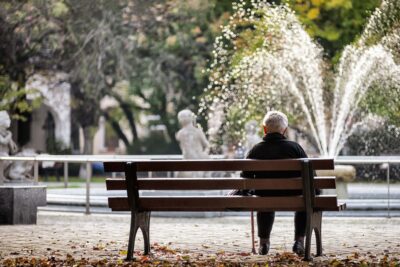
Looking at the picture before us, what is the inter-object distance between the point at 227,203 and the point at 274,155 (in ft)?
2.26

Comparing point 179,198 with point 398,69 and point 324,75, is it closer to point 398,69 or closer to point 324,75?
point 398,69

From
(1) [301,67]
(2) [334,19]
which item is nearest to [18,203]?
(1) [301,67]

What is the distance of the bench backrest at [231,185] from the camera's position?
11250mm

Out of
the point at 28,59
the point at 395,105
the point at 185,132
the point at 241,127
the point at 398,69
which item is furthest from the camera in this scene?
the point at 28,59

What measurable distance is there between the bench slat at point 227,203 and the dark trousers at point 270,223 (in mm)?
485

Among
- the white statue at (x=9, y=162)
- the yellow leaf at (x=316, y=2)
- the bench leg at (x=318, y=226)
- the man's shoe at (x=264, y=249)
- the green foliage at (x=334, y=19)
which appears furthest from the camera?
the green foliage at (x=334, y=19)

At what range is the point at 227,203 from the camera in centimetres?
1151

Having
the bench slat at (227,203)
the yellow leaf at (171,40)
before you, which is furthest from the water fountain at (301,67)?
the bench slat at (227,203)

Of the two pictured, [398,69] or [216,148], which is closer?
[398,69]

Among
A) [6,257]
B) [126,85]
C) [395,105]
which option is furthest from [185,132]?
[126,85]

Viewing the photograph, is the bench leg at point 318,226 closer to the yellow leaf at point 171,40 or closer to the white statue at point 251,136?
the white statue at point 251,136

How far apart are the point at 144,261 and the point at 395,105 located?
24417 millimetres

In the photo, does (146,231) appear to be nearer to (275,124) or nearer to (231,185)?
(231,185)

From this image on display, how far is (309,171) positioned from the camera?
11188 mm
